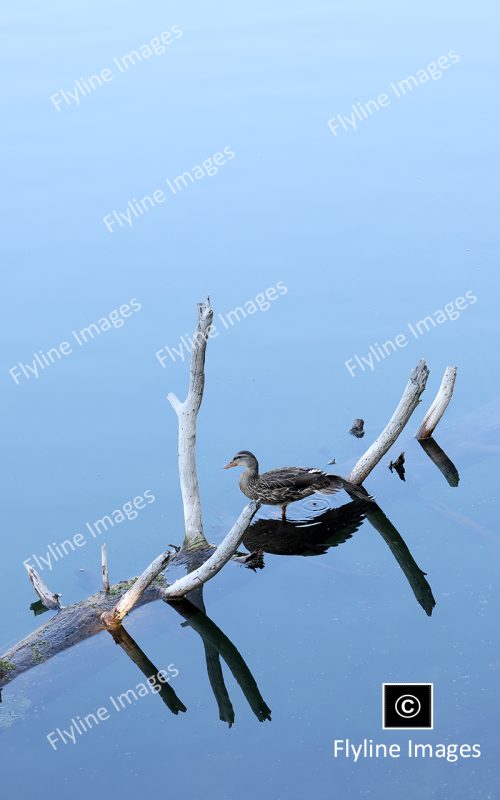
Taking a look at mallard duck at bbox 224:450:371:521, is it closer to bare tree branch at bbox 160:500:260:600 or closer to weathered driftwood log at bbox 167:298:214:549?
weathered driftwood log at bbox 167:298:214:549

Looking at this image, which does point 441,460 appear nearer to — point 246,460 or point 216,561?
point 246,460

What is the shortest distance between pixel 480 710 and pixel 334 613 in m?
2.10

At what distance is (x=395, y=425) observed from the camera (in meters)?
14.3

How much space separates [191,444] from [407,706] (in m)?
3.60

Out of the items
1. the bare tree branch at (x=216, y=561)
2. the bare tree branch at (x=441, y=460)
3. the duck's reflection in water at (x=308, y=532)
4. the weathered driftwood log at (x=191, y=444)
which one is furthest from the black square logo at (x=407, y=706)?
the bare tree branch at (x=441, y=460)

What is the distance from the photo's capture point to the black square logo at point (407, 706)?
1140 centimetres

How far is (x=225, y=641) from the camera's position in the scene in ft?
41.7

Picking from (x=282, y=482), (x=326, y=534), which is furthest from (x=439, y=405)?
(x=282, y=482)

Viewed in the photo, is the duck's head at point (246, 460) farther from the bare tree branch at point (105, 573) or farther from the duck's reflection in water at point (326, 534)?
the bare tree branch at point (105, 573)

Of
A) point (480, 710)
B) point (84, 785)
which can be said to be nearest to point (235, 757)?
point (84, 785)

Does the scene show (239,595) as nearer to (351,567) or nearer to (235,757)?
(351,567)

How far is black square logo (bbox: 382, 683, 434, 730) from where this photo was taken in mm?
11401

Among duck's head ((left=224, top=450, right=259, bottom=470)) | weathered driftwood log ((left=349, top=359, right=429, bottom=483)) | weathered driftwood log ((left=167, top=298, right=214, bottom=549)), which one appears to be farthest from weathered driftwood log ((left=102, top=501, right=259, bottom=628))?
weathered driftwood log ((left=349, top=359, right=429, bottom=483))

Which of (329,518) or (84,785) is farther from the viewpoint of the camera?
(329,518)
